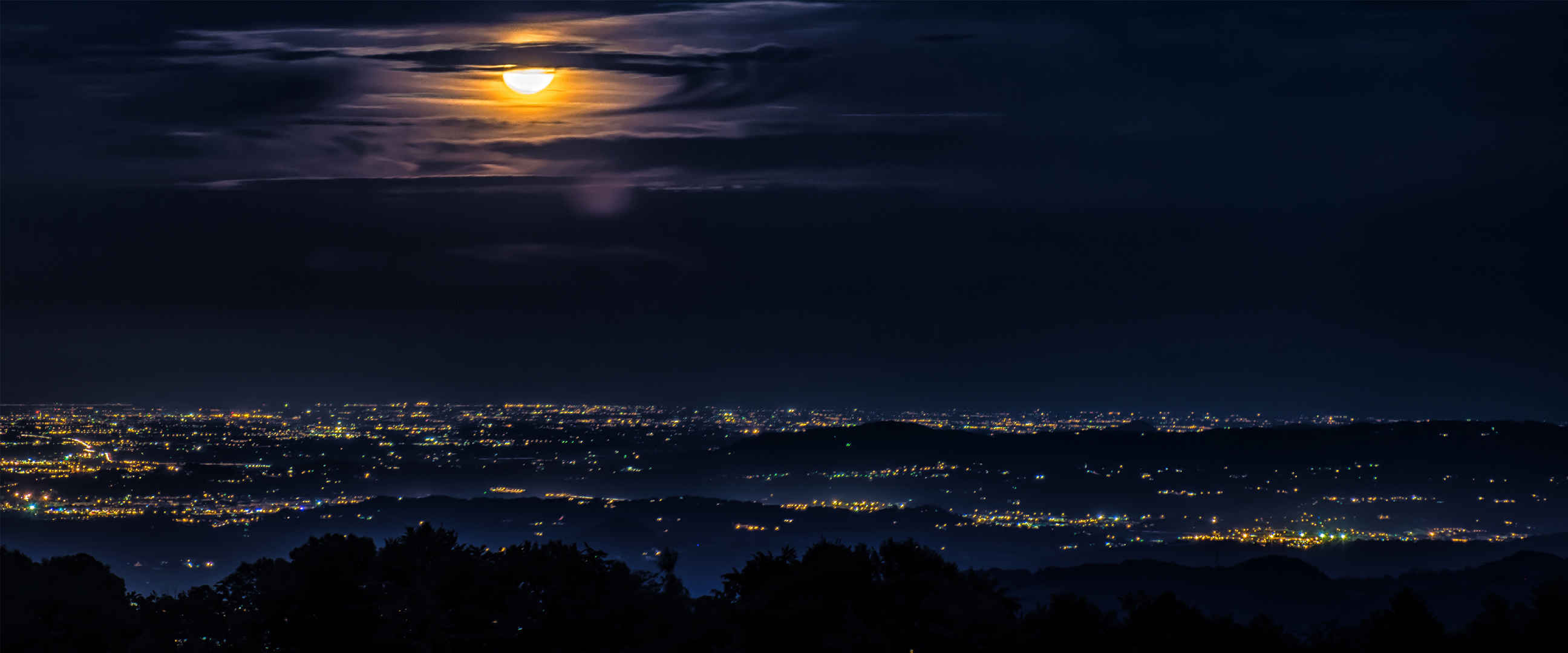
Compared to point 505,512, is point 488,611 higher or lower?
lower

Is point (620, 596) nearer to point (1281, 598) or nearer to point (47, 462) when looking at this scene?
point (1281, 598)

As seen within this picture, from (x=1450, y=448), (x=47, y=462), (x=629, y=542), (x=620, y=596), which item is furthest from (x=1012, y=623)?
(x=1450, y=448)

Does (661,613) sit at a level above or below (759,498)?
below

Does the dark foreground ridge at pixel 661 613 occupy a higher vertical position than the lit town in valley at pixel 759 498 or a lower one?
lower

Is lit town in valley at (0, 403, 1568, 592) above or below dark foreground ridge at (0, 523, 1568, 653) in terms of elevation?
above

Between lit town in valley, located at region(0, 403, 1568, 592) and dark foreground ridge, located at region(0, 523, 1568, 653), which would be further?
lit town in valley, located at region(0, 403, 1568, 592)

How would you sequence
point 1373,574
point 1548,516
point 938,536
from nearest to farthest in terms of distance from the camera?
point 1373,574, point 938,536, point 1548,516

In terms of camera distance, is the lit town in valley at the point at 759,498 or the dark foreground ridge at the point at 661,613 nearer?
the dark foreground ridge at the point at 661,613

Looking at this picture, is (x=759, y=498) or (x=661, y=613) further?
(x=759, y=498)
